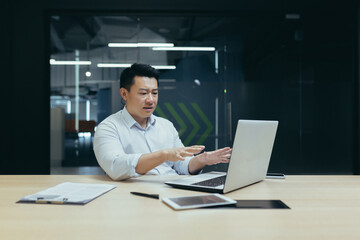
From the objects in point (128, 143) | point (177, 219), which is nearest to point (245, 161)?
point (177, 219)

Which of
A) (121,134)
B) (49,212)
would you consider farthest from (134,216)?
(121,134)

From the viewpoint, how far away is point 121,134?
79.9 inches

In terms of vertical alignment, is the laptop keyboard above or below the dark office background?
below

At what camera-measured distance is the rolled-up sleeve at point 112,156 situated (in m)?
1.62

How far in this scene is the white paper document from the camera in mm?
1182

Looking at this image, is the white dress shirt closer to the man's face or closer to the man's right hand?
the man's face

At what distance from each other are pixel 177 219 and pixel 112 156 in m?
0.82

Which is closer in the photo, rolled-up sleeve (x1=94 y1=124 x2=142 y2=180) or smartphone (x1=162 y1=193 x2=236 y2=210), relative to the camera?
smartphone (x1=162 y1=193 x2=236 y2=210)

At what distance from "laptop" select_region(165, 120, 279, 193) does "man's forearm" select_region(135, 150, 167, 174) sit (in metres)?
0.16

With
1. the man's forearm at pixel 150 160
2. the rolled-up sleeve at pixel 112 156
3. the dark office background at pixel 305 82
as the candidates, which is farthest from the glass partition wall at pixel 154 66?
the man's forearm at pixel 150 160

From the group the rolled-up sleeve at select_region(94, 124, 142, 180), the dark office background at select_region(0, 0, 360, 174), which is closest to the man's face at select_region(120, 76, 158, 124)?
the rolled-up sleeve at select_region(94, 124, 142, 180)

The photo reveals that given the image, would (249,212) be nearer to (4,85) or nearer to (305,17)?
(4,85)

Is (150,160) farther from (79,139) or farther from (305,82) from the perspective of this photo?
(305,82)

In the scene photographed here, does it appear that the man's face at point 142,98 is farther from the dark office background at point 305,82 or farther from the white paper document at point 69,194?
the dark office background at point 305,82
